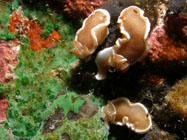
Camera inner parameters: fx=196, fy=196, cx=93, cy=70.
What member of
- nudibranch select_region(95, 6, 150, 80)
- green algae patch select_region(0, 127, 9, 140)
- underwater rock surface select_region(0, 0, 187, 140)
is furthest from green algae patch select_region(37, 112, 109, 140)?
nudibranch select_region(95, 6, 150, 80)

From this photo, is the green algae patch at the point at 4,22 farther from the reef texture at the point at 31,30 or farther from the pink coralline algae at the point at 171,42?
the pink coralline algae at the point at 171,42

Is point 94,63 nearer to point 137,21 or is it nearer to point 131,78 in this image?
point 131,78

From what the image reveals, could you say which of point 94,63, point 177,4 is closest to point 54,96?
point 94,63

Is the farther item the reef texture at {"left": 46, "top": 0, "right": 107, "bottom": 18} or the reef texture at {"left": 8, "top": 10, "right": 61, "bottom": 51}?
the reef texture at {"left": 46, "top": 0, "right": 107, "bottom": 18}

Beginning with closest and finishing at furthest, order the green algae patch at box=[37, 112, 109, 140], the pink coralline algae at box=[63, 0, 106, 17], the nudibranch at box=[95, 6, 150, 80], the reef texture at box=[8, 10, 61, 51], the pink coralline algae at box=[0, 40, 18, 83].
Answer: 1. the green algae patch at box=[37, 112, 109, 140]
2. the nudibranch at box=[95, 6, 150, 80]
3. the pink coralline algae at box=[0, 40, 18, 83]
4. the reef texture at box=[8, 10, 61, 51]
5. the pink coralline algae at box=[63, 0, 106, 17]

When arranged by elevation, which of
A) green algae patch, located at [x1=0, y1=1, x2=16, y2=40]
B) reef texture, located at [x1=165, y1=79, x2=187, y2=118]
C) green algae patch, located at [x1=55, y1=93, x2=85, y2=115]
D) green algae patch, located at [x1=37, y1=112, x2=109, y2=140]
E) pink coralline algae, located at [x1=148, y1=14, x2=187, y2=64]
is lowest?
reef texture, located at [x1=165, y1=79, x2=187, y2=118]

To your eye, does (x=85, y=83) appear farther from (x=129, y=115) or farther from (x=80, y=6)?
(x=80, y=6)

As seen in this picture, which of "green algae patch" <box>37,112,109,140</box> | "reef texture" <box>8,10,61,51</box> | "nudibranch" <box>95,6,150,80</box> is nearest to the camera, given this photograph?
"green algae patch" <box>37,112,109,140</box>

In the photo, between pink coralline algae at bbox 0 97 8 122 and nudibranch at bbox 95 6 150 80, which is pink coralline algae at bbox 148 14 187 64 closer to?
nudibranch at bbox 95 6 150 80
